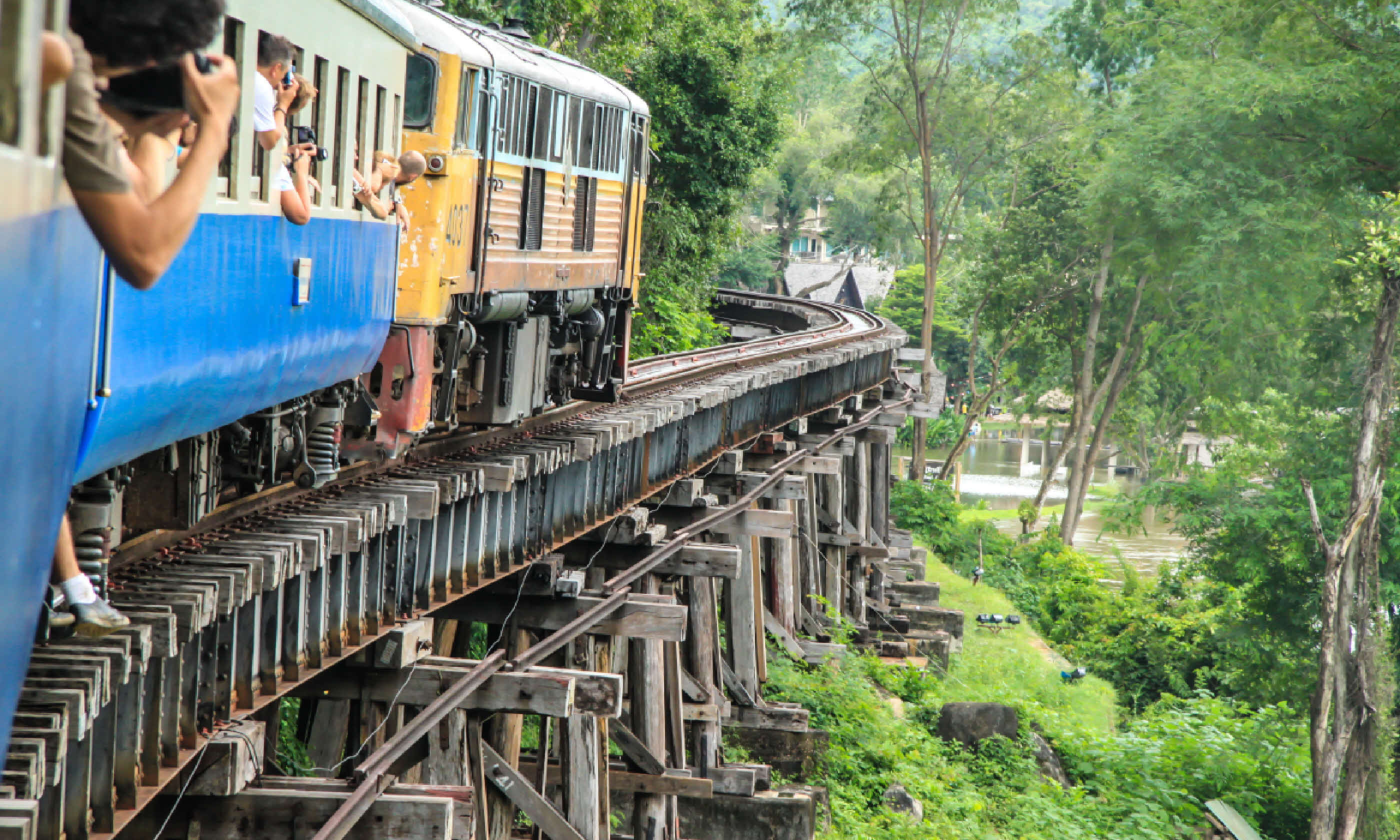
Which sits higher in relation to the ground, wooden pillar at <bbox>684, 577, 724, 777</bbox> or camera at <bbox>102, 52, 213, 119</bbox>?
camera at <bbox>102, 52, 213, 119</bbox>

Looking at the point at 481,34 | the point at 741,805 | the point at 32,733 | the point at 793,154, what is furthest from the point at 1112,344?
the point at 32,733

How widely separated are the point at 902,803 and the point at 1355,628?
9.55 metres

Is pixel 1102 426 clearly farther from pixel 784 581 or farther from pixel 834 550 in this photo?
pixel 784 581

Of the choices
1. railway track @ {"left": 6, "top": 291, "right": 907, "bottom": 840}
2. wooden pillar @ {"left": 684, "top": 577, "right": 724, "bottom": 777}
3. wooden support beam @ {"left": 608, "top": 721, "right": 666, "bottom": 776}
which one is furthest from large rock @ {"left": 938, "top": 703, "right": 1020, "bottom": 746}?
wooden support beam @ {"left": 608, "top": 721, "right": 666, "bottom": 776}

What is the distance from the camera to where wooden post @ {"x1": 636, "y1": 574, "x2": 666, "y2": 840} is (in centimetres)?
1051

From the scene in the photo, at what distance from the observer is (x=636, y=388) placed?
13.0 m

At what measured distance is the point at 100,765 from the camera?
4.27 meters

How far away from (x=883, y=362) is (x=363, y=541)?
17.3m

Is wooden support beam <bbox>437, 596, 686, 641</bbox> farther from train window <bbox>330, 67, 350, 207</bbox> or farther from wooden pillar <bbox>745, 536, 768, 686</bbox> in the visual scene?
wooden pillar <bbox>745, 536, 768, 686</bbox>

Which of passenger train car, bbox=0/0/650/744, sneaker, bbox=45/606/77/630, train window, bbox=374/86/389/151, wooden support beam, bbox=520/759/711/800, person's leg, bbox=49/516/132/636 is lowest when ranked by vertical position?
wooden support beam, bbox=520/759/711/800

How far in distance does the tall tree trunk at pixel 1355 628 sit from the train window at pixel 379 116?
17.0 m

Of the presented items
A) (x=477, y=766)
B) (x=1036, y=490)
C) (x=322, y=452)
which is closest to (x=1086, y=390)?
(x=1036, y=490)

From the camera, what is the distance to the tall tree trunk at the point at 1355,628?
19.6 metres

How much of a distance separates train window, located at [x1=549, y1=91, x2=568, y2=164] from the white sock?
19.5 feet
